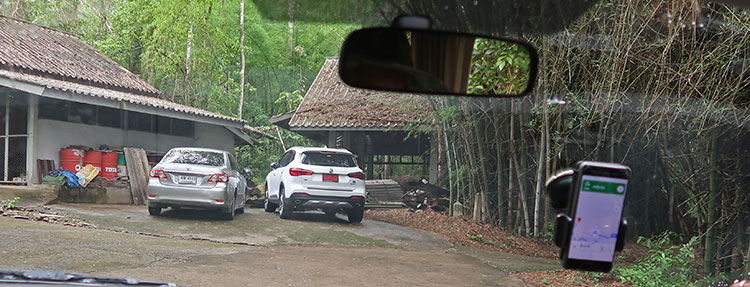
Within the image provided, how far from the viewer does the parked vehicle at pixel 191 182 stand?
10.6 metres

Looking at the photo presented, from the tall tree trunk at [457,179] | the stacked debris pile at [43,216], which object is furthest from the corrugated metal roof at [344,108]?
the stacked debris pile at [43,216]

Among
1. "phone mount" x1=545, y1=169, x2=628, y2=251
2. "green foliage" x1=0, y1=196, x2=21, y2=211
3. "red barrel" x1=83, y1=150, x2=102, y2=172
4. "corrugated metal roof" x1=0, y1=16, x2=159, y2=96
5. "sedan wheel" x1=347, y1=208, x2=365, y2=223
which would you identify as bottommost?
"sedan wheel" x1=347, y1=208, x2=365, y2=223

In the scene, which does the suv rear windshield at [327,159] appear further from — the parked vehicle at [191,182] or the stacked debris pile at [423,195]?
the stacked debris pile at [423,195]

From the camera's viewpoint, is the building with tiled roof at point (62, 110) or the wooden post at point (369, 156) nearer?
the building with tiled roof at point (62, 110)

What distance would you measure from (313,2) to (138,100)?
918cm

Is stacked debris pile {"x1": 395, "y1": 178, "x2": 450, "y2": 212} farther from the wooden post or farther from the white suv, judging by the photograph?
the white suv

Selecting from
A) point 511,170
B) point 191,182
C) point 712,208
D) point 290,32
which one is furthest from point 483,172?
point 712,208

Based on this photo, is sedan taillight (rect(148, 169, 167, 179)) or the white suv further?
the white suv

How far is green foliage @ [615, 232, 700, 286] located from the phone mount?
14.0 ft

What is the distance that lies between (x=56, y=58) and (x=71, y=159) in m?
2.28

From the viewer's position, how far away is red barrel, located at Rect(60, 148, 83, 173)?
1177cm

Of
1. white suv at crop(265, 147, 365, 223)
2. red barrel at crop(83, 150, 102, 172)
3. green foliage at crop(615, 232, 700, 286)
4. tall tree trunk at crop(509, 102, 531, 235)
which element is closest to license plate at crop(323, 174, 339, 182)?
white suv at crop(265, 147, 365, 223)

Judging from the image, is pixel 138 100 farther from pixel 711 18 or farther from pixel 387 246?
pixel 711 18

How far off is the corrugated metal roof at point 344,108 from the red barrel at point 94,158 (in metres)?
3.50
